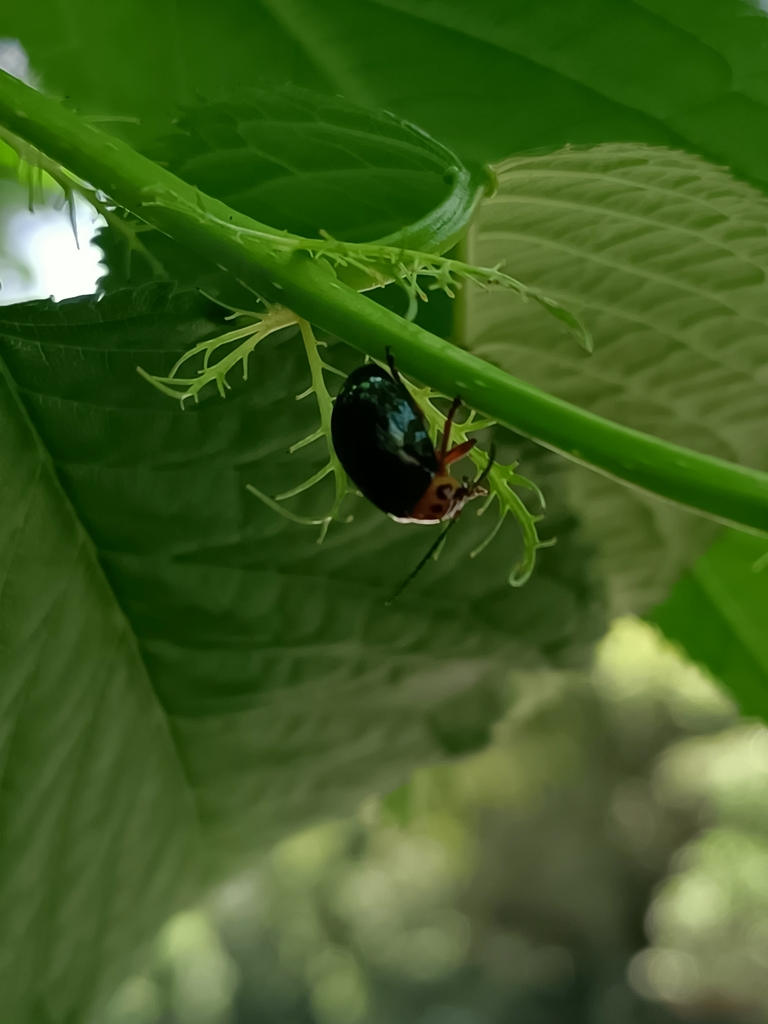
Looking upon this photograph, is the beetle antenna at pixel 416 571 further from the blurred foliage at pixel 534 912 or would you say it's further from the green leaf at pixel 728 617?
the blurred foliage at pixel 534 912

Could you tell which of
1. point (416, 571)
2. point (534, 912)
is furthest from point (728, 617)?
point (534, 912)

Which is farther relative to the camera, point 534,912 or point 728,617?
point 534,912

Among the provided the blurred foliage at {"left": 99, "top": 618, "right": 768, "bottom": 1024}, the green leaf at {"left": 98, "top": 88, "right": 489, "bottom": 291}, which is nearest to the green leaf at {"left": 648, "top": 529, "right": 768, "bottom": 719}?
Answer: the green leaf at {"left": 98, "top": 88, "right": 489, "bottom": 291}

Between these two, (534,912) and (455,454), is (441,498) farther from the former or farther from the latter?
(534,912)

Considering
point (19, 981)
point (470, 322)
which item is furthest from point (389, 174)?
point (19, 981)

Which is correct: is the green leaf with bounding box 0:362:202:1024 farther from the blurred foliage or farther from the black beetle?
the blurred foliage

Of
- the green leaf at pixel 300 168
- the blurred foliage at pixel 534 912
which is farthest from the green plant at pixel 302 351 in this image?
the blurred foliage at pixel 534 912

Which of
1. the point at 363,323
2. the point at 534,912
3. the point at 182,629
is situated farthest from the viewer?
the point at 534,912

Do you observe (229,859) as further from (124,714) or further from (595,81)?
(595,81)
